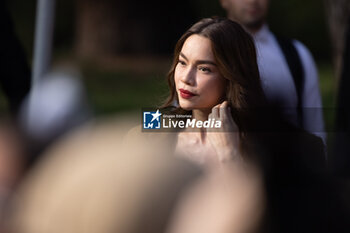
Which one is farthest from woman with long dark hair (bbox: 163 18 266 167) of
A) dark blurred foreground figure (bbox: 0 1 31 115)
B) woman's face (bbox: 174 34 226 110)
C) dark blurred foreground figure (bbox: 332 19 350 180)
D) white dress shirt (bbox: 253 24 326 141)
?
dark blurred foreground figure (bbox: 0 1 31 115)

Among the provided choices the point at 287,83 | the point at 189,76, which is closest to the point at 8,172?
the point at 189,76

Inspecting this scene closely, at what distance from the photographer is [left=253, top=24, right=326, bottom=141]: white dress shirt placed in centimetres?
164

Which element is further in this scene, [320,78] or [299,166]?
[320,78]

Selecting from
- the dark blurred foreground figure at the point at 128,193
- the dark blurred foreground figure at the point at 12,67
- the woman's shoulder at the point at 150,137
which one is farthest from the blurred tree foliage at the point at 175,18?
the dark blurred foreground figure at the point at 128,193

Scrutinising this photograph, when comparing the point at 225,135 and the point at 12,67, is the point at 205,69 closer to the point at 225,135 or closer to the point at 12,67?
the point at 225,135

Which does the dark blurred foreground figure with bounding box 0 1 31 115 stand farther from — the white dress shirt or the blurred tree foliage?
the white dress shirt

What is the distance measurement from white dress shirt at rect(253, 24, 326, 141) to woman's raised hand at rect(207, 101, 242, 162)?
0.16 metres

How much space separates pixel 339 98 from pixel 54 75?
1.03 m

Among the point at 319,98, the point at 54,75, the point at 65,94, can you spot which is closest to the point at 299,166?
the point at 319,98

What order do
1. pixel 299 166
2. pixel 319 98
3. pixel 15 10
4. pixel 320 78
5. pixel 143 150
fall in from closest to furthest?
1. pixel 143 150
2. pixel 299 166
3. pixel 319 98
4. pixel 320 78
5. pixel 15 10

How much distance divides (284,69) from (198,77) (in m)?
0.39

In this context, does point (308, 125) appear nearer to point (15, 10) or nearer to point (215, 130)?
Answer: point (215, 130)

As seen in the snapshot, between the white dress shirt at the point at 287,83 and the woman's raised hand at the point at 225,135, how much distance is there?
16 centimetres

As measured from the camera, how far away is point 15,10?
2033mm
